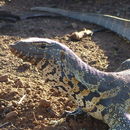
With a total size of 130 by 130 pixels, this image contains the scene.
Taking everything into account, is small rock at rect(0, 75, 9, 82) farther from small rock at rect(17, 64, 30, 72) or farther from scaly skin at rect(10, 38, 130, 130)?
scaly skin at rect(10, 38, 130, 130)

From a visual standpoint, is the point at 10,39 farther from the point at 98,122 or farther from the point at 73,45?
the point at 98,122

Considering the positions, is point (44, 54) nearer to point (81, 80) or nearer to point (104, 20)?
point (81, 80)

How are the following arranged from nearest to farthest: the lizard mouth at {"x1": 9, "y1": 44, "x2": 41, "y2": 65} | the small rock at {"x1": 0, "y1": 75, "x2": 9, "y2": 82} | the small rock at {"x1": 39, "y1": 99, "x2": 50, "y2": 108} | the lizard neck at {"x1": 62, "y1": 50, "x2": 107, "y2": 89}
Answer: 1. the lizard mouth at {"x1": 9, "y1": 44, "x2": 41, "y2": 65}
2. the lizard neck at {"x1": 62, "y1": 50, "x2": 107, "y2": 89}
3. the small rock at {"x1": 39, "y1": 99, "x2": 50, "y2": 108}
4. the small rock at {"x1": 0, "y1": 75, "x2": 9, "y2": 82}

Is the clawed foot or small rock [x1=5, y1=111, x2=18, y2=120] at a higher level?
the clawed foot

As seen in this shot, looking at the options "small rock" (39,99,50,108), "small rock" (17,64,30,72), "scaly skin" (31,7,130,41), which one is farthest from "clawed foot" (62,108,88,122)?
"scaly skin" (31,7,130,41)

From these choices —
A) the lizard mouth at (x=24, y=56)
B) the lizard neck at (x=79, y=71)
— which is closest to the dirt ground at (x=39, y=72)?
the lizard neck at (x=79, y=71)

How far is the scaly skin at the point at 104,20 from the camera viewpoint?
843 centimetres

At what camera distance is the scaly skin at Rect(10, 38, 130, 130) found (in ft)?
12.8

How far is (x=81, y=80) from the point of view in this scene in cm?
405

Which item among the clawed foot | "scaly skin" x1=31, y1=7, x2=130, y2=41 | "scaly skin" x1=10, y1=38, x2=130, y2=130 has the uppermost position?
"scaly skin" x1=10, y1=38, x2=130, y2=130

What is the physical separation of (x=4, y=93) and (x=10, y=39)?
2.75 meters

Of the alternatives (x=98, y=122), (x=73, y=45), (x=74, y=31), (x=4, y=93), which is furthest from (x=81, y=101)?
(x=74, y=31)

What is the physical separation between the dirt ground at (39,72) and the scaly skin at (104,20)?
0.43 feet

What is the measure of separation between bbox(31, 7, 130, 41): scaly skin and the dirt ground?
0.13m
